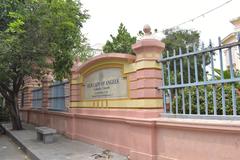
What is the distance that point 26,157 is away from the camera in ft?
27.1

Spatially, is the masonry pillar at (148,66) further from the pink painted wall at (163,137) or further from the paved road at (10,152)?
the paved road at (10,152)

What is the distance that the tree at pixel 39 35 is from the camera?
27.9 feet

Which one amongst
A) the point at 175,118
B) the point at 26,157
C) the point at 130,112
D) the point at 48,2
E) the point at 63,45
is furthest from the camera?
the point at 63,45

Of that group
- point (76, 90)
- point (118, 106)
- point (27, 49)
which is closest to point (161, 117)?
point (118, 106)

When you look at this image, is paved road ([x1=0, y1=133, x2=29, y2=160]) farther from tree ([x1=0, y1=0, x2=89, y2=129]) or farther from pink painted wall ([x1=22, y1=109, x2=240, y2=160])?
tree ([x1=0, y1=0, x2=89, y2=129])

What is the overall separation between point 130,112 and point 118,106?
2.37ft

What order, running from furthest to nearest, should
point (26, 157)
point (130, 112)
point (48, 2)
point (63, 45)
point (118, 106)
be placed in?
point (63, 45) → point (48, 2) → point (26, 157) → point (118, 106) → point (130, 112)

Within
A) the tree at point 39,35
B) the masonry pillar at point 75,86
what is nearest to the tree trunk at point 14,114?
the tree at point 39,35

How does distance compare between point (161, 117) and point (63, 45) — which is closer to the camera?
point (161, 117)

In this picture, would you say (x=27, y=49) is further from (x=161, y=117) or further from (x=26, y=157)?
(x=161, y=117)

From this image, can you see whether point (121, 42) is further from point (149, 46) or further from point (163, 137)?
point (163, 137)

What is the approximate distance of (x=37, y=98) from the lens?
52.6 feet

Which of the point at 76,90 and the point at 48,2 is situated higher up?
the point at 48,2

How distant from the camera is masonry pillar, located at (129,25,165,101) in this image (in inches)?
240
